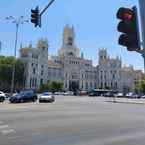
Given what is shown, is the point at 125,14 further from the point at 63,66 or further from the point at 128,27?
the point at 63,66

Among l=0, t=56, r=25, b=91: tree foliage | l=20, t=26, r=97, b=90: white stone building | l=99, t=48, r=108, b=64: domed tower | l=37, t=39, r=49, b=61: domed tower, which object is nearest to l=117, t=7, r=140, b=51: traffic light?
l=0, t=56, r=25, b=91: tree foliage

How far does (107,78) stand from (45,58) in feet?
134

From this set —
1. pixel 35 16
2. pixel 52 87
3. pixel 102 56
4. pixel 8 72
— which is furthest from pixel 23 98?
pixel 102 56

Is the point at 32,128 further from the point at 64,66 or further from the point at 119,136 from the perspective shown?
the point at 64,66

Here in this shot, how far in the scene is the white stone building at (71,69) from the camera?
151 meters

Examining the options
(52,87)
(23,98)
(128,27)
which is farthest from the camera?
(52,87)

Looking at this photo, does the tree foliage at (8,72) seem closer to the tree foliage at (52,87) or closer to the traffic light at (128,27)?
the tree foliage at (52,87)

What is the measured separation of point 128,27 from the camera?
6.75 m

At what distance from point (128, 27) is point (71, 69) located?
162764mm

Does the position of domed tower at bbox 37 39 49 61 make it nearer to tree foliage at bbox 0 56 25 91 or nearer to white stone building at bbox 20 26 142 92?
white stone building at bbox 20 26 142 92

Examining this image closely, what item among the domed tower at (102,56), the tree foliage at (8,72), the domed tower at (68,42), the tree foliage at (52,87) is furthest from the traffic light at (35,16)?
the domed tower at (102,56)

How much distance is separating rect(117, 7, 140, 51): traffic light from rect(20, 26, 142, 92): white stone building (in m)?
138

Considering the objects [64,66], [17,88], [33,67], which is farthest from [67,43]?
[17,88]

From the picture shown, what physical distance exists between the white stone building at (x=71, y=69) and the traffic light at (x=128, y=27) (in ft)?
452
